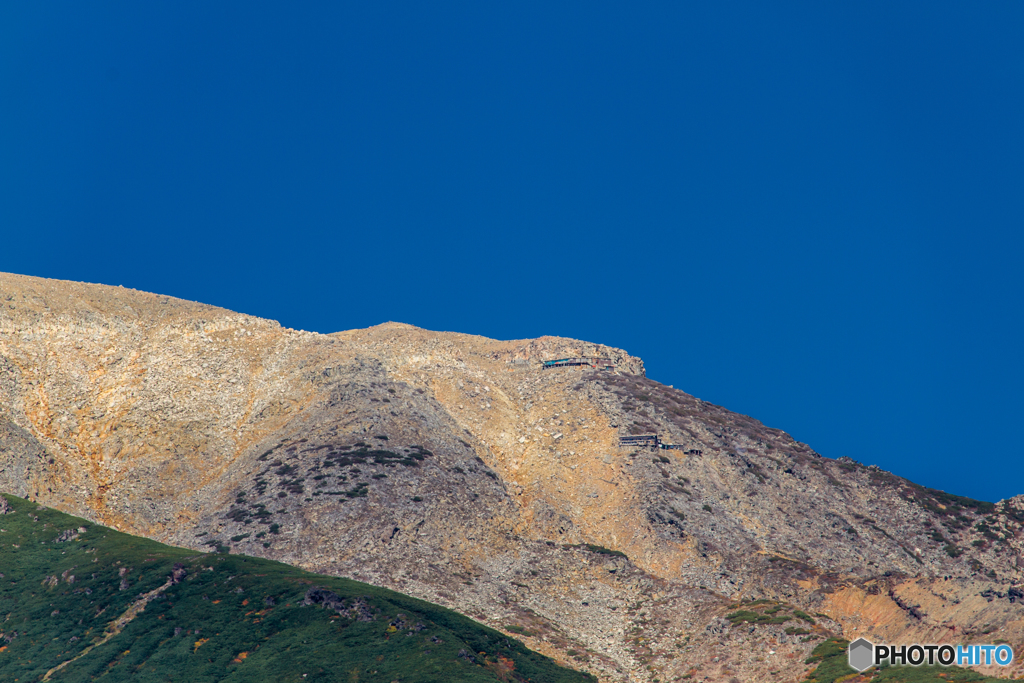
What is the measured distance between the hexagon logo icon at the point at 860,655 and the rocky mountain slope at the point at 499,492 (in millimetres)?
3957

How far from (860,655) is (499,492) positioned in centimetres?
4454

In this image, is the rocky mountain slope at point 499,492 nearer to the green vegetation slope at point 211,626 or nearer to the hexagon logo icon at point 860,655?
the hexagon logo icon at point 860,655

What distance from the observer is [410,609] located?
6222 centimetres

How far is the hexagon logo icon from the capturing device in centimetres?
6044

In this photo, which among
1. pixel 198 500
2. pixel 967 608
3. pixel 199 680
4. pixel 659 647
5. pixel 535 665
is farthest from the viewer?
pixel 198 500

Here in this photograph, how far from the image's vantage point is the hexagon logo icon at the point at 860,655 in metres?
60.4

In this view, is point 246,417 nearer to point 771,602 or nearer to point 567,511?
point 567,511

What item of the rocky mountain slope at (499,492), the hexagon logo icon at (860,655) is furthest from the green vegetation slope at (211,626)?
the hexagon logo icon at (860,655)

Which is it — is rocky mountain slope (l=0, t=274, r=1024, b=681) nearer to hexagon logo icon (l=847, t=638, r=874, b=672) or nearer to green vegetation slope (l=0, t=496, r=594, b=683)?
hexagon logo icon (l=847, t=638, r=874, b=672)

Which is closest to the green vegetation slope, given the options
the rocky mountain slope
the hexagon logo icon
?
the rocky mountain slope

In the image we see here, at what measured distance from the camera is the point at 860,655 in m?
62.4

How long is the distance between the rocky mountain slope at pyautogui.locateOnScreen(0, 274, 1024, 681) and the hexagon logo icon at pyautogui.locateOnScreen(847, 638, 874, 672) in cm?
396

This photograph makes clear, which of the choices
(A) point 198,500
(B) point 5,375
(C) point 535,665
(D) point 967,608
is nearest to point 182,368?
(B) point 5,375

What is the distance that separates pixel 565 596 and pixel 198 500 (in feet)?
137
